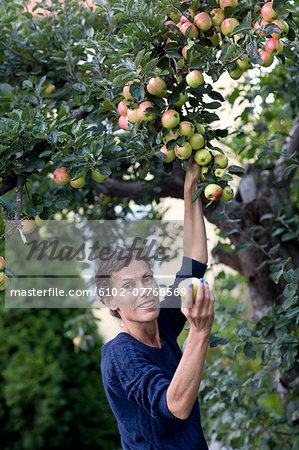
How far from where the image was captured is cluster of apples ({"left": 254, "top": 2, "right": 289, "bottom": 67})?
1168mm

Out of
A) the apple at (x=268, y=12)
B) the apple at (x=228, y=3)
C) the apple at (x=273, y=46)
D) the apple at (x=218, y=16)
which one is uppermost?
the apple at (x=228, y=3)

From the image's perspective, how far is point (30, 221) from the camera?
4.71 ft

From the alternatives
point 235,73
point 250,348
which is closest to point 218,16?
point 235,73

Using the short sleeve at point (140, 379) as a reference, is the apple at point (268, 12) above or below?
above

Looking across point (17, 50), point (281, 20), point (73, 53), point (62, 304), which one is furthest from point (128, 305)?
point (62, 304)

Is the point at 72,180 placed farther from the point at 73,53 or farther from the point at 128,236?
the point at 128,236

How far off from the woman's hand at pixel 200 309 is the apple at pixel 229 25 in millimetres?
636

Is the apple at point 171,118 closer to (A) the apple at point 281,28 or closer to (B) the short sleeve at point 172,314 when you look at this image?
(A) the apple at point 281,28

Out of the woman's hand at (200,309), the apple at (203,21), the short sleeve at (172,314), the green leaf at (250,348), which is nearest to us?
the woman's hand at (200,309)

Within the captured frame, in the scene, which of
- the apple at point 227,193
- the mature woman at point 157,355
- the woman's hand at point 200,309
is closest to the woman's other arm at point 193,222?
the mature woman at point 157,355

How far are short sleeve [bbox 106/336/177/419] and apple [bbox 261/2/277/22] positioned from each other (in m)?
0.86

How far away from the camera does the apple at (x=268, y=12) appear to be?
1.17 meters

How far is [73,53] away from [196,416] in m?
1.34

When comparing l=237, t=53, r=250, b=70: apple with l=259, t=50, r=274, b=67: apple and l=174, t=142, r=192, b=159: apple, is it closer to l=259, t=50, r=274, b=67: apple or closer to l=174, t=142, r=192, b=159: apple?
l=259, t=50, r=274, b=67: apple
